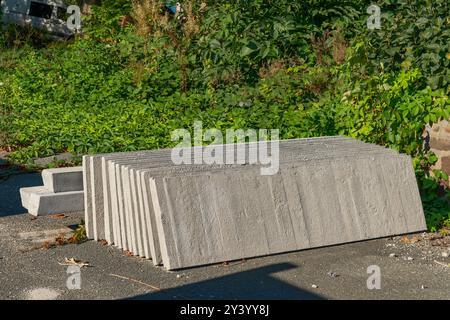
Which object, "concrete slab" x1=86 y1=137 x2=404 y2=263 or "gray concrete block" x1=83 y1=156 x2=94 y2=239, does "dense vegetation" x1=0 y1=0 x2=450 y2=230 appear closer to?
"concrete slab" x1=86 y1=137 x2=404 y2=263

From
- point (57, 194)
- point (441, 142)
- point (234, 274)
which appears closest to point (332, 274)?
point (234, 274)

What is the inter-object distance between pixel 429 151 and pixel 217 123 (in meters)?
3.32

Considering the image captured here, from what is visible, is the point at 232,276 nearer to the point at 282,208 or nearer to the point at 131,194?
the point at 282,208

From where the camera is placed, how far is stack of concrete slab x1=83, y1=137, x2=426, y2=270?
652cm

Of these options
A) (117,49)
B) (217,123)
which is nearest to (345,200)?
(217,123)

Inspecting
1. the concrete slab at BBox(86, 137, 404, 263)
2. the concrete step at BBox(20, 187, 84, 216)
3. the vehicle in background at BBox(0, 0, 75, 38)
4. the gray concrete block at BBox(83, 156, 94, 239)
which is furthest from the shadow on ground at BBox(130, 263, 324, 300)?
the vehicle in background at BBox(0, 0, 75, 38)

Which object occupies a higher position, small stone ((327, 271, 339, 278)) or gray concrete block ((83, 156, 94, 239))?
gray concrete block ((83, 156, 94, 239))

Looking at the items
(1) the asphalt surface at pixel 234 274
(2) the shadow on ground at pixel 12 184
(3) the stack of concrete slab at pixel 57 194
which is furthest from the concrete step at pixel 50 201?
(2) the shadow on ground at pixel 12 184

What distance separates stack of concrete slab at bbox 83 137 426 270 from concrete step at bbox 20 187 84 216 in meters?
0.30

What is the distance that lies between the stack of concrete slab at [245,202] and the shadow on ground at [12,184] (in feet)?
4.60

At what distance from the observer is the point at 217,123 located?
427 inches

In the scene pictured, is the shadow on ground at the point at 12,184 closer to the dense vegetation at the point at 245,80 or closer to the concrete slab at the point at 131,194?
the dense vegetation at the point at 245,80

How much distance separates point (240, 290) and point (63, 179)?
7.40 ft

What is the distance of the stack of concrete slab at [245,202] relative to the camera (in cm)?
652
